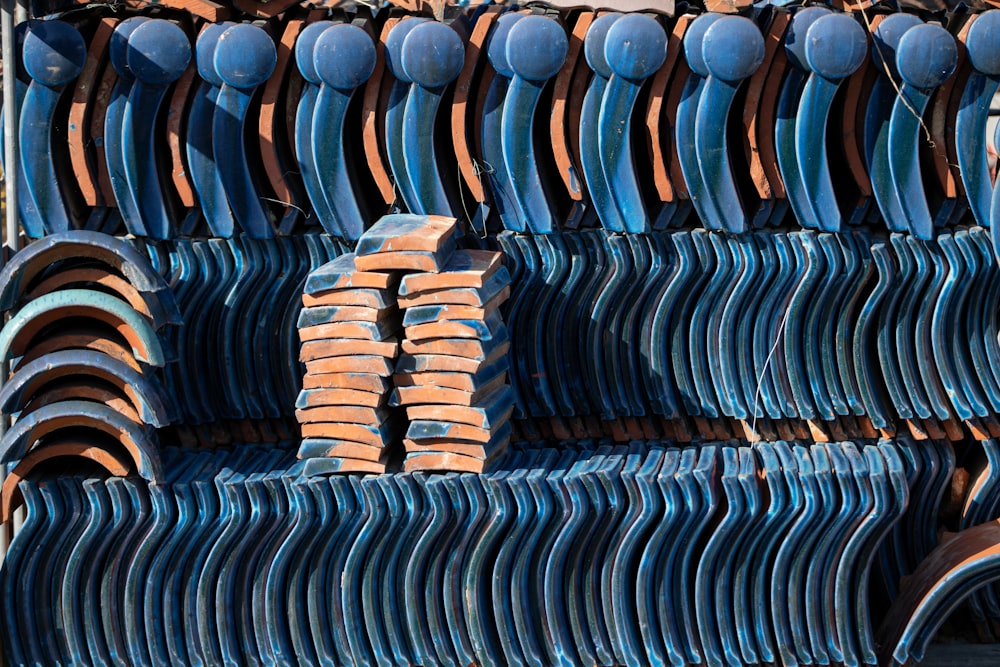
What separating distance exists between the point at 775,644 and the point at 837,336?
135 cm

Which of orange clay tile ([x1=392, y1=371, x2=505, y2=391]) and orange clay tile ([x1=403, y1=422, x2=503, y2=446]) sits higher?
orange clay tile ([x1=392, y1=371, x2=505, y2=391])

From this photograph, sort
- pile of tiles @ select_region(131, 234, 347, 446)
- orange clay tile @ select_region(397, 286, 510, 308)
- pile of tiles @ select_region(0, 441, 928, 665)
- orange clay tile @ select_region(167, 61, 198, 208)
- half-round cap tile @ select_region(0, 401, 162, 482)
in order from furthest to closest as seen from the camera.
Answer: pile of tiles @ select_region(131, 234, 347, 446) → orange clay tile @ select_region(167, 61, 198, 208) → pile of tiles @ select_region(0, 441, 928, 665) → half-round cap tile @ select_region(0, 401, 162, 482) → orange clay tile @ select_region(397, 286, 510, 308)

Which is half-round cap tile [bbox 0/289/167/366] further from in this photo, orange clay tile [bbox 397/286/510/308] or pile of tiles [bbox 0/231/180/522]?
orange clay tile [bbox 397/286/510/308]

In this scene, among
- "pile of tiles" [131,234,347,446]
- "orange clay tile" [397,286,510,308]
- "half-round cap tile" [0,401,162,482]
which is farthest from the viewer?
"pile of tiles" [131,234,347,446]

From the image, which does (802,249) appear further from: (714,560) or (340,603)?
(340,603)

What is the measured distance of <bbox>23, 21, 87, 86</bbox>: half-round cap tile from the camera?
5.04 meters

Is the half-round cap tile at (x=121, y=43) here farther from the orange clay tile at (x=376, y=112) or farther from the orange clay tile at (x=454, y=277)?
the orange clay tile at (x=454, y=277)

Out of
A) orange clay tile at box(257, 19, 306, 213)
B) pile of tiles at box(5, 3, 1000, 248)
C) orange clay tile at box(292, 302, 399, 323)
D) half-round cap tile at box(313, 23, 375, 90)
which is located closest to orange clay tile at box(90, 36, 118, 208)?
pile of tiles at box(5, 3, 1000, 248)

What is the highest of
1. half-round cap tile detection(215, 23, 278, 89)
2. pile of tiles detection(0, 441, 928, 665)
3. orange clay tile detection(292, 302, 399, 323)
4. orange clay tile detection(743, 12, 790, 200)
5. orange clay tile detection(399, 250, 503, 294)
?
half-round cap tile detection(215, 23, 278, 89)

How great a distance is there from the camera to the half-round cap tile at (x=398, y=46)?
5.11 metres

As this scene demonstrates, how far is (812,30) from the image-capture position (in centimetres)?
495

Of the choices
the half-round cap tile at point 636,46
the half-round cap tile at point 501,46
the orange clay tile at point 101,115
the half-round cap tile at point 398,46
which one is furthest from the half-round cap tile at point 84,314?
the half-round cap tile at point 636,46

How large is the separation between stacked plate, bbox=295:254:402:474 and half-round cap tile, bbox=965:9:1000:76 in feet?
8.19

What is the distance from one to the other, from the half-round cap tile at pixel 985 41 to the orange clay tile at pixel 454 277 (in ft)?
6.90
